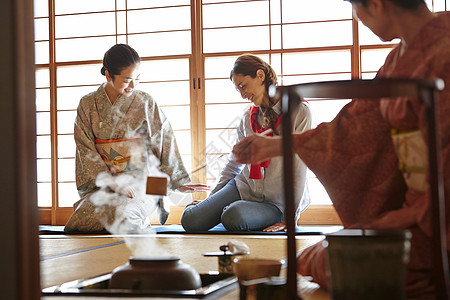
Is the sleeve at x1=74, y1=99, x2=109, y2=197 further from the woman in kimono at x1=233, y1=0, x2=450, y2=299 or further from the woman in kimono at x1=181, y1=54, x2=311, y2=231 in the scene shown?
the woman in kimono at x1=233, y1=0, x2=450, y2=299

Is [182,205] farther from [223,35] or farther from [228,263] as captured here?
[228,263]

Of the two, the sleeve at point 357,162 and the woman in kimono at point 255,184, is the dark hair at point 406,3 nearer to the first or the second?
the sleeve at point 357,162

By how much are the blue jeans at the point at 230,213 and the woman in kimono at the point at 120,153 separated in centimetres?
23

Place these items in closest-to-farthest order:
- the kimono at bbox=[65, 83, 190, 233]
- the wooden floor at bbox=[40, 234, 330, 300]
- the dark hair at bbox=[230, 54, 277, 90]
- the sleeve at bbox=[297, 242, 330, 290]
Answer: the sleeve at bbox=[297, 242, 330, 290], the wooden floor at bbox=[40, 234, 330, 300], the dark hair at bbox=[230, 54, 277, 90], the kimono at bbox=[65, 83, 190, 233]

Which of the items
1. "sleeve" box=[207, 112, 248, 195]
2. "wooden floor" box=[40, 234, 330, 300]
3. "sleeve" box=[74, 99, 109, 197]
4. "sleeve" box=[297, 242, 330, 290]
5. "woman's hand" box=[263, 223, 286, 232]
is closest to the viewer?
"sleeve" box=[297, 242, 330, 290]

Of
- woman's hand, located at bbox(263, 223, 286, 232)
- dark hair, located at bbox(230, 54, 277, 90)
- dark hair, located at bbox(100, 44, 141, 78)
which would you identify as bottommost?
woman's hand, located at bbox(263, 223, 286, 232)

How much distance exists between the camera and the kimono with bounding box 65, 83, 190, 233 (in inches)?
182

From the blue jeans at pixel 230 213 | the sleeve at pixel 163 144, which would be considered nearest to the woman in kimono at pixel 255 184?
the blue jeans at pixel 230 213

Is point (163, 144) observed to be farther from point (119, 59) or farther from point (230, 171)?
point (119, 59)

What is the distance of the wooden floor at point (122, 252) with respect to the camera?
→ 238cm

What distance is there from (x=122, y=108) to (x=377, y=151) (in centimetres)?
328

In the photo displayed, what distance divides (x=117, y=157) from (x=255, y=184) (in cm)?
110

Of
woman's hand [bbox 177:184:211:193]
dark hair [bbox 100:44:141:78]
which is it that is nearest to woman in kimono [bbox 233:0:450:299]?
woman's hand [bbox 177:184:211:193]

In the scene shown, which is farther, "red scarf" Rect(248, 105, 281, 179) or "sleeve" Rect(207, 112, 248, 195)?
"sleeve" Rect(207, 112, 248, 195)
